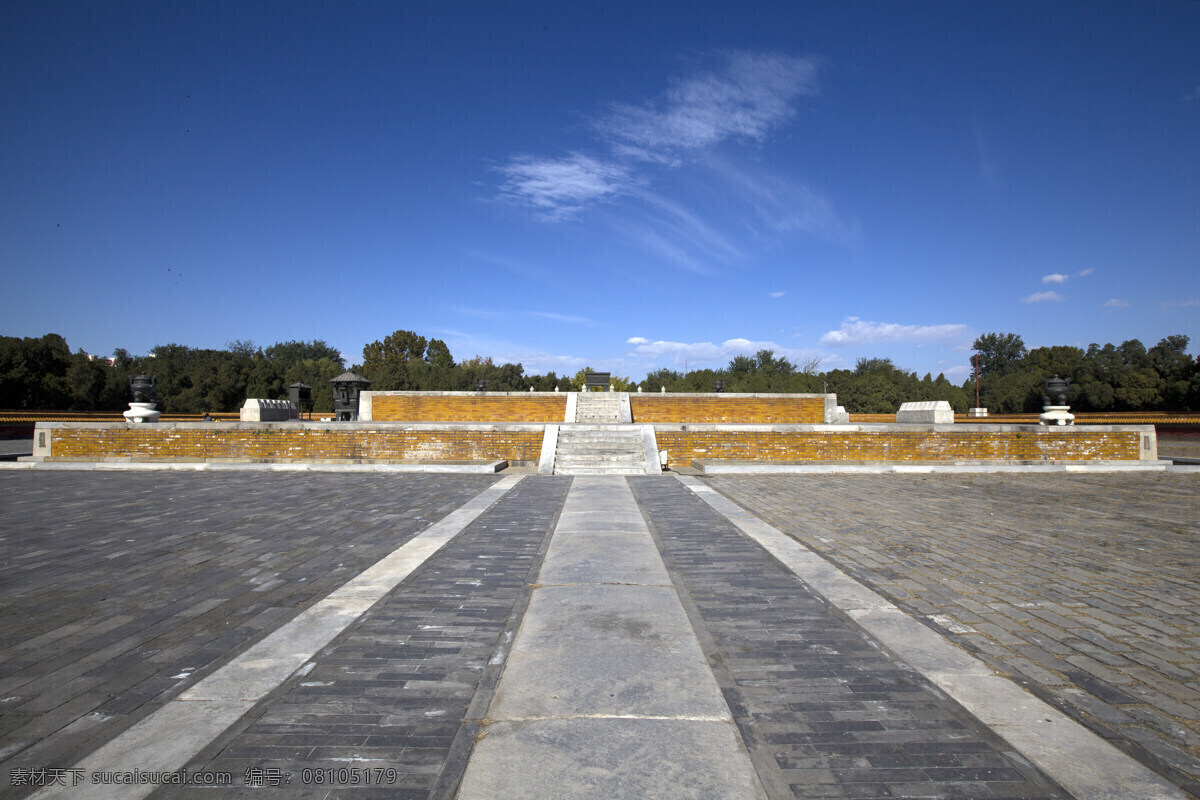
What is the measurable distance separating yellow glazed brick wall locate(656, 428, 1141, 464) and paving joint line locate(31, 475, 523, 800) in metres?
9.02

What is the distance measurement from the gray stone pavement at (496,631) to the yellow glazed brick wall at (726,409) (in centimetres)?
1425

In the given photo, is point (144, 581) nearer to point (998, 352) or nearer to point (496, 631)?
point (496, 631)

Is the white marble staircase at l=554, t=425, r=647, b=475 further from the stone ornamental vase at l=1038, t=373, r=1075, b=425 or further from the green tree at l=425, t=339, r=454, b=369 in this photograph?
the green tree at l=425, t=339, r=454, b=369

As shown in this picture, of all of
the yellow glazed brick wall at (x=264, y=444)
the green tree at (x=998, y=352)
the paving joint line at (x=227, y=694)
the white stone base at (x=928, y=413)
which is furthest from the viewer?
the green tree at (x=998, y=352)

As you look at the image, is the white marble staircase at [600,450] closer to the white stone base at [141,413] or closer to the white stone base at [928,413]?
the white stone base at [928,413]

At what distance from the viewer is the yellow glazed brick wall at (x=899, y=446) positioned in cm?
1228

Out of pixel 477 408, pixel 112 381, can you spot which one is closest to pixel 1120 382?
pixel 477 408

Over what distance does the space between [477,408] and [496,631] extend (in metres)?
18.8

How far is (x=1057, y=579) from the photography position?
436 centimetres

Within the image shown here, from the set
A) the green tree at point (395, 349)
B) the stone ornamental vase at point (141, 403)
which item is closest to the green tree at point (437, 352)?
the green tree at point (395, 349)

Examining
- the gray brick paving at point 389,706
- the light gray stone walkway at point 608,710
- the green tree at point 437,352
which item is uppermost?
the green tree at point 437,352

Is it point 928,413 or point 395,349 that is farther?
point 395,349

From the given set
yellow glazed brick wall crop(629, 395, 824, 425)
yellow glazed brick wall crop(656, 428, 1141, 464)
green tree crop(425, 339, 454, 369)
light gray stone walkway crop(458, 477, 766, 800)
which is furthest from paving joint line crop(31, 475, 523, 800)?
green tree crop(425, 339, 454, 369)

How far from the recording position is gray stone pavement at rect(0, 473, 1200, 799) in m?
2.13
